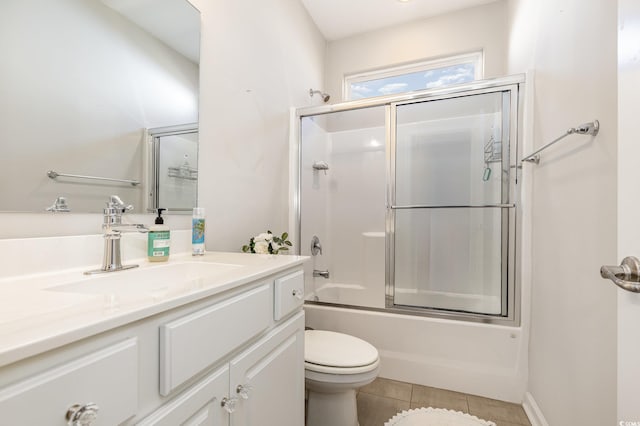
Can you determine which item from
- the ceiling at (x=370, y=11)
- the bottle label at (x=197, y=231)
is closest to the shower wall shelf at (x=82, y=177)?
the bottle label at (x=197, y=231)

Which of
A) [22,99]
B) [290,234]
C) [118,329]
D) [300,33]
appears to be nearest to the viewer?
[118,329]

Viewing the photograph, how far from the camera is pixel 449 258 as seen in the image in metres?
2.22

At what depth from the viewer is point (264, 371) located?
0.86 metres

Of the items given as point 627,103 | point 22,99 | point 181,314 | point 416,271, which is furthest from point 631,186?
point 416,271

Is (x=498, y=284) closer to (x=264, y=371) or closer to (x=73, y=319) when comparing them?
(x=264, y=371)

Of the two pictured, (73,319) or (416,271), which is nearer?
(73,319)

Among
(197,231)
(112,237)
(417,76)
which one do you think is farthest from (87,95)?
(417,76)

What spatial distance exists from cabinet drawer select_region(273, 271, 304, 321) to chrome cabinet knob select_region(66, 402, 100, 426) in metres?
0.55

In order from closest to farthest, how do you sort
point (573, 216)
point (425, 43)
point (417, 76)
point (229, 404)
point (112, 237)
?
point (229, 404), point (112, 237), point (573, 216), point (425, 43), point (417, 76)

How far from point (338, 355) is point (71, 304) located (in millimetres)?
1035

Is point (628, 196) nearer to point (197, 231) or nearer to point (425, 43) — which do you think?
point (197, 231)

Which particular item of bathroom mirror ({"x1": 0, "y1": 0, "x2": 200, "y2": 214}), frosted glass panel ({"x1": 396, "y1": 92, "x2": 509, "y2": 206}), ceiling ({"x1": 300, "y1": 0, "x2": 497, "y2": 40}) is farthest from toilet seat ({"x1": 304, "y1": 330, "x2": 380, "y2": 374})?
ceiling ({"x1": 300, "y1": 0, "x2": 497, "y2": 40})

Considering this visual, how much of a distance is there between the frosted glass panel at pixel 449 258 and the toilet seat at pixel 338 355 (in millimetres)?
694

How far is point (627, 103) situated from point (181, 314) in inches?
38.3
